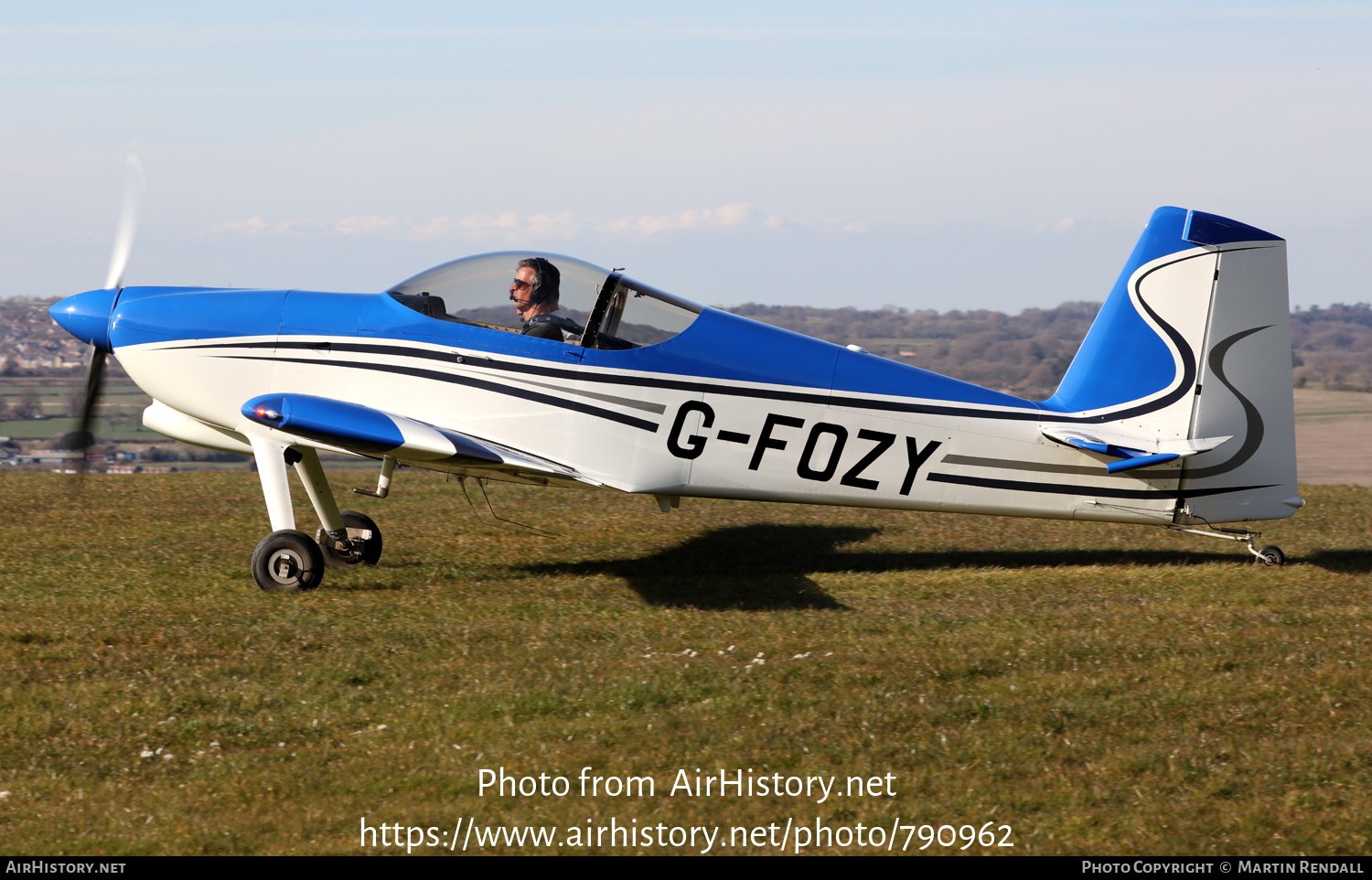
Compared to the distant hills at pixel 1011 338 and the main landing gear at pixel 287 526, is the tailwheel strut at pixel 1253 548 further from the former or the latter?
the distant hills at pixel 1011 338

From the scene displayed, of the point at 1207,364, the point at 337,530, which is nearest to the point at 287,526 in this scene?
the point at 337,530

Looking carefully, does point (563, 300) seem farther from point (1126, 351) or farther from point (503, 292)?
point (1126, 351)

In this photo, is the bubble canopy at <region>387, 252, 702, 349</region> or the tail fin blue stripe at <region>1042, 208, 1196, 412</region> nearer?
the bubble canopy at <region>387, 252, 702, 349</region>

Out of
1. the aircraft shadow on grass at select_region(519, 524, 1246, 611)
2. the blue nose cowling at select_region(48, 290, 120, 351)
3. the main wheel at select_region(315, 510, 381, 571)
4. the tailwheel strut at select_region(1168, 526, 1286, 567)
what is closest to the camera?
the aircraft shadow on grass at select_region(519, 524, 1246, 611)

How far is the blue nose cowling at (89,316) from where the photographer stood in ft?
27.9

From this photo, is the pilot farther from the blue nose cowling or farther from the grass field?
the blue nose cowling

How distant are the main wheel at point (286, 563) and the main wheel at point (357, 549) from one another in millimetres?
946

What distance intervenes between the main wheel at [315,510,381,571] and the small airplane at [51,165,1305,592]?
211 mm

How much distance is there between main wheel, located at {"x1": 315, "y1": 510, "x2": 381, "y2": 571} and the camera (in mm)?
9031

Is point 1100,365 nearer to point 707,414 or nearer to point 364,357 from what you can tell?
point 707,414

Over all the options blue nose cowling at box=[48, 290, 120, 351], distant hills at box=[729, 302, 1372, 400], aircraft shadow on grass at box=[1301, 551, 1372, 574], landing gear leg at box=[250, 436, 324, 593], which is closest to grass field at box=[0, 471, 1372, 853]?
A: aircraft shadow on grass at box=[1301, 551, 1372, 574]

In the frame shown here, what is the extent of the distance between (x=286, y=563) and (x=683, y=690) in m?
3.66

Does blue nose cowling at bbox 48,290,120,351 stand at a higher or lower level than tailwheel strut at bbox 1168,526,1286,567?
higher
